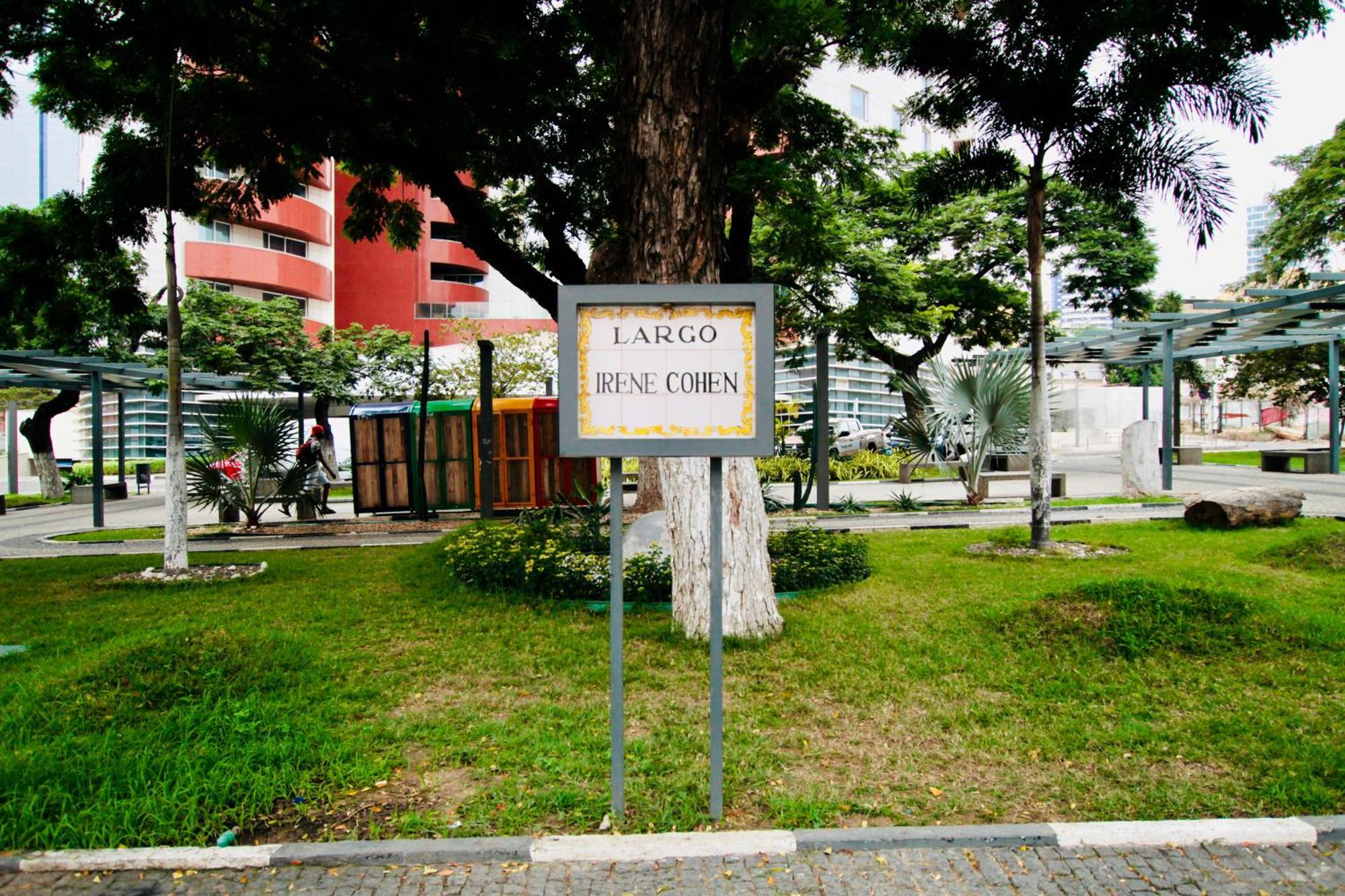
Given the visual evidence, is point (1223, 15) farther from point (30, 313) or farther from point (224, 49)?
point (30, 313)

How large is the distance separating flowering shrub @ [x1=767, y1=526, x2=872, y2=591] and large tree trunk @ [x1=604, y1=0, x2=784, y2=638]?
117 cm

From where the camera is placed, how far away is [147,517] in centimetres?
1689

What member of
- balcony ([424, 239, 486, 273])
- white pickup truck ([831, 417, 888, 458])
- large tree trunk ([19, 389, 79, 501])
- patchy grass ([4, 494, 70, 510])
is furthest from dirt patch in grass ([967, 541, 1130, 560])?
balcony ([424, 239, 486, 273])

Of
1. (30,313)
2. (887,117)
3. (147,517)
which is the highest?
(887,117)

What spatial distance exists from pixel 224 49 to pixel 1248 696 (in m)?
9.55

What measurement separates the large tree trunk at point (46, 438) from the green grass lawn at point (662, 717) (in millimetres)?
19046

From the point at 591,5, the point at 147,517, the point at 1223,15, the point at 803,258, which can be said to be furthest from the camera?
the point at 147,517

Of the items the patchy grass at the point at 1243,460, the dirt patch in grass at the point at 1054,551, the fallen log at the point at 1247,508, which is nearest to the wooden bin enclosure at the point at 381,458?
the dirt patch in grass at the point at 1054,551

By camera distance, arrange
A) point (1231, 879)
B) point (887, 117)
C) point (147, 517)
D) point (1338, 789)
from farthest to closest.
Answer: point (887, 117)
point (147, 517)
point (1338, 789)
point (1231, 879)

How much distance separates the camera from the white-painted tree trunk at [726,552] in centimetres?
566

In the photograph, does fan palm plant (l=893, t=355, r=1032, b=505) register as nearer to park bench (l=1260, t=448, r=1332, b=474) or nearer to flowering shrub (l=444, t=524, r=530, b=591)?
flowering shrub (l=444, t=524, r=530, b=591)

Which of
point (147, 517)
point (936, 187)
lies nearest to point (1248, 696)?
point (936, 187)

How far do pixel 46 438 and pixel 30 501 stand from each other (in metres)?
1.96

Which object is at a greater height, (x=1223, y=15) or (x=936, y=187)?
(x=1223, y=15)
